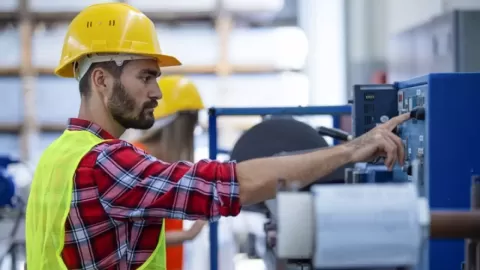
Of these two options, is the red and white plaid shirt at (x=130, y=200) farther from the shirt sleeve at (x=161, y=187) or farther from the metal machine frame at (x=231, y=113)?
the metal machine frame at (x=231, y=113)

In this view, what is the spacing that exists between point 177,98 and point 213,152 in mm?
795

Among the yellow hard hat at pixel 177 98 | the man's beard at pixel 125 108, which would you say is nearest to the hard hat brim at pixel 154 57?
the man's beard at pixel 125 108

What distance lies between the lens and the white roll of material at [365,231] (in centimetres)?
76

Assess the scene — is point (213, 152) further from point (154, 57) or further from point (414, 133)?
point (414, 133)

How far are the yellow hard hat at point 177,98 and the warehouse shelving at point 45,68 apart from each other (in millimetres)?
2522

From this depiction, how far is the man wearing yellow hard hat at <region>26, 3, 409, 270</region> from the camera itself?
49.6 inches

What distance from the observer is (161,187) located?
128 centimetres

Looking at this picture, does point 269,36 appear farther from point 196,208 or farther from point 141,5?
point 196,208

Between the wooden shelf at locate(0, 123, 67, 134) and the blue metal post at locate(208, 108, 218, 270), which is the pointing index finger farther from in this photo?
the wooden shelf at locate(0, 123, 67, 134)

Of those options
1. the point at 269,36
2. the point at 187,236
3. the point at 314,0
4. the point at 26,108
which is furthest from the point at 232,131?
the point at 187,236

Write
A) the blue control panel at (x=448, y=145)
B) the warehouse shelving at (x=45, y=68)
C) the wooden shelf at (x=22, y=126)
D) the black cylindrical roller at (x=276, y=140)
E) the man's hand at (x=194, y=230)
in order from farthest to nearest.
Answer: the wooden shelf at (x=22, y=126) → the warehouse shelving at (x=45, y=68) → the man's hand at (x=194, y=230) → the black cylindrical roller at (x=276, y=140) → the blue control panel at (x=448, y=145)

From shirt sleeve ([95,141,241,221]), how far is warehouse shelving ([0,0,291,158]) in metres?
4.24

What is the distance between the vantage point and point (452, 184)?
1.36 meters

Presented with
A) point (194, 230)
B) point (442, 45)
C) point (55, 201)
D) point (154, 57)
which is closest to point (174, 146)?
point (194, 230)
